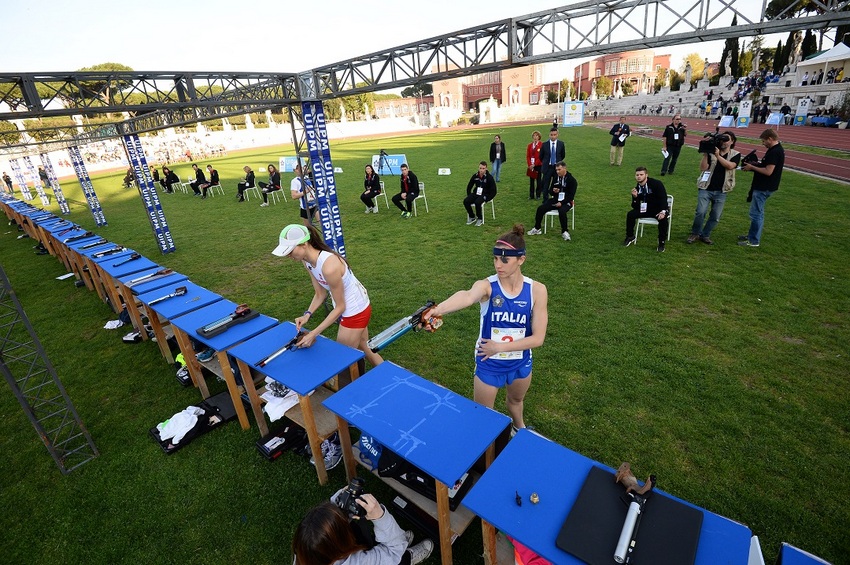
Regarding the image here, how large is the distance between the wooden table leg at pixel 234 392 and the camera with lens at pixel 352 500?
253 cm

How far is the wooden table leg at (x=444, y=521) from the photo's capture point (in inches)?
107

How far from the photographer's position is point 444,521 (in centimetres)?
287

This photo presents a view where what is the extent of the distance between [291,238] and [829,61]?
170 ft

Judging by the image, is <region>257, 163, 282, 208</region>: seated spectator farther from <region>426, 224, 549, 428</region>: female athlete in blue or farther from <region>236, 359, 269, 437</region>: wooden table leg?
<region>426, 224, 549, 428</region>: female athlete in blue

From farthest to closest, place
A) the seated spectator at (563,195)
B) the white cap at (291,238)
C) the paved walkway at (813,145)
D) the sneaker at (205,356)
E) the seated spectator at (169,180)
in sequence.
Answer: the seated spectator at (169,180)
the paved walkway at (813,145)
the seated spectator at (563,195)
the sneaker at (205,356)
the white cap at (291,238)

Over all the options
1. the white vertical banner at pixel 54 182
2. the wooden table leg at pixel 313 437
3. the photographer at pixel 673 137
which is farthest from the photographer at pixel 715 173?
the white vertical banner at pixel 54 182

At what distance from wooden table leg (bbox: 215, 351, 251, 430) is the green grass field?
172 mm

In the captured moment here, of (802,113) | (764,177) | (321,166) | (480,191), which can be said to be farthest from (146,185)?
(802,113)

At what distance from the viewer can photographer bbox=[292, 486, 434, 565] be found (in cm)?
225

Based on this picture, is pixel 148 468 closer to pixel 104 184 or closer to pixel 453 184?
pixel 453 184

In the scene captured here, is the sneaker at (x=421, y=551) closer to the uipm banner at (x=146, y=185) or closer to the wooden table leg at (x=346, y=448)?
the wooden table leg at (x=346, y=448)

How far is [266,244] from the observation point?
1209 centimetres

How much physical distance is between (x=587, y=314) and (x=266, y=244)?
381 inches

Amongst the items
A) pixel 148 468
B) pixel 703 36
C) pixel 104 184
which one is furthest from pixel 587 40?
pixel 104 184
